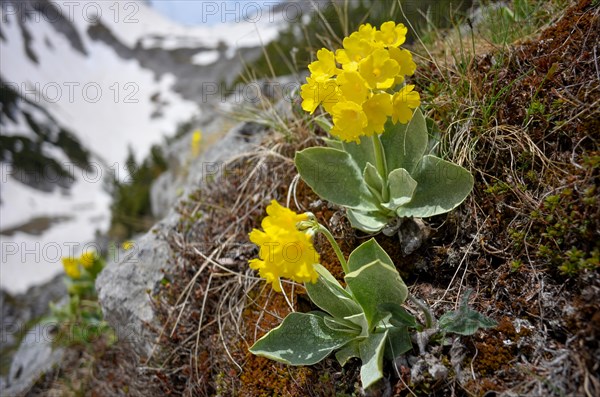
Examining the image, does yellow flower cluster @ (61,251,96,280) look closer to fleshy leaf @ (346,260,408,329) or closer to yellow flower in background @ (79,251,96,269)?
yellow flower in background @ (79,251,96,269)

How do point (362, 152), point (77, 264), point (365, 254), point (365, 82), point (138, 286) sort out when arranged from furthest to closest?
1. point (77, 264)
2. point (138, 286)
3. point (362, 152)
4. point (365, 254)
5. point (365, 82)

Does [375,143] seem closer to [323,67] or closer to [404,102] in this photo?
[404,102]

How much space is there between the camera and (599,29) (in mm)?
1903

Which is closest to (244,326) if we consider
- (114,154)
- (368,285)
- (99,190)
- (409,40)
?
(368,285)

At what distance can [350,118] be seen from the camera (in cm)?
169

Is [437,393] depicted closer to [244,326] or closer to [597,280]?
[597,280]

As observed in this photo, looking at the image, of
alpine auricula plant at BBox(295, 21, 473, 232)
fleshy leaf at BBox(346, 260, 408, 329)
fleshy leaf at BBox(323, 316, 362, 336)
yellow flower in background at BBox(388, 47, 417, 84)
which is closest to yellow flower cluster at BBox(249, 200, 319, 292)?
fleshy leaf at BBox(346, 260, 408, 329)

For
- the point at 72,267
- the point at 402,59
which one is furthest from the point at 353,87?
the point at 72,267

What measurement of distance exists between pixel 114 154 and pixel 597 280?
22.4 m

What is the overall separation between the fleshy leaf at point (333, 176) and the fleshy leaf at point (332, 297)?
17.6 inches

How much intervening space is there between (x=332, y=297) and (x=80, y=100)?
2755cm

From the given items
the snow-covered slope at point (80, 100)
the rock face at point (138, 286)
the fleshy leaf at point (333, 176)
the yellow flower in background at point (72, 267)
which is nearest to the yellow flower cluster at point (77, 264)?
the yellow flower in background at point (72, 267)

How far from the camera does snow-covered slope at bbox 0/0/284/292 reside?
16.7 metres

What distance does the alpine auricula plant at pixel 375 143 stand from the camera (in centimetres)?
166
